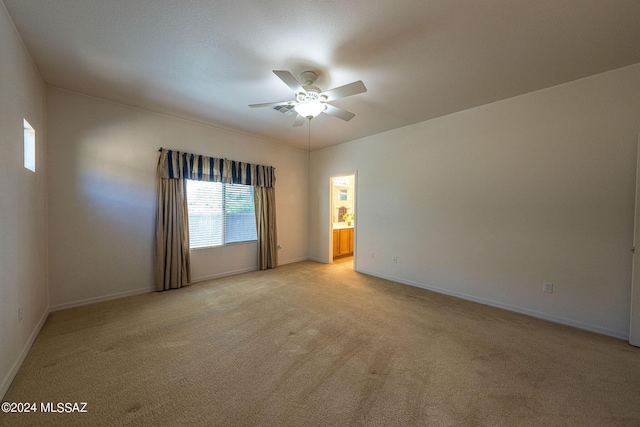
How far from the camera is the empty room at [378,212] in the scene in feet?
5.60

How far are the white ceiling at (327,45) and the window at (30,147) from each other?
27.9 inches

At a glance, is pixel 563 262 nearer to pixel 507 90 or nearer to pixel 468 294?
pixel 468 294

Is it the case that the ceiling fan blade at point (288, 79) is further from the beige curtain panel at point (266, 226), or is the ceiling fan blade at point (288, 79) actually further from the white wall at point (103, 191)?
the beige curtain panel at point (266, 226)

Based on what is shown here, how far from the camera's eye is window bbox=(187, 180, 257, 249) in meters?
4.09

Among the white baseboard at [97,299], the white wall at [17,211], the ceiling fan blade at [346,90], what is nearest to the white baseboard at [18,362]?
the white wall at [17,211]

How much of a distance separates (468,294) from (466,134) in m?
2.36

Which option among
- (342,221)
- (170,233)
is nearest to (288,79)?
(170,233)

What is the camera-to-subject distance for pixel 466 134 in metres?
3.45

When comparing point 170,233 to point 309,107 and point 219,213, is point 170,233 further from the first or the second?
point 309,107

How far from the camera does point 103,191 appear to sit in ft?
10.7

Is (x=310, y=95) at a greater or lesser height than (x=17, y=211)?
greater

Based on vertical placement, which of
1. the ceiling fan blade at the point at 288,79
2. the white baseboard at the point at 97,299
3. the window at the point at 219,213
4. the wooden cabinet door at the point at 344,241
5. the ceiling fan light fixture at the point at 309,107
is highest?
the ceiling fan blade at the point at 288,79

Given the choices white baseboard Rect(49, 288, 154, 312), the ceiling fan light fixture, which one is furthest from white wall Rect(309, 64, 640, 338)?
white baseboard Rect(49, 288, 154, 312)

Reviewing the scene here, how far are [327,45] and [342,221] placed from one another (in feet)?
17.9
